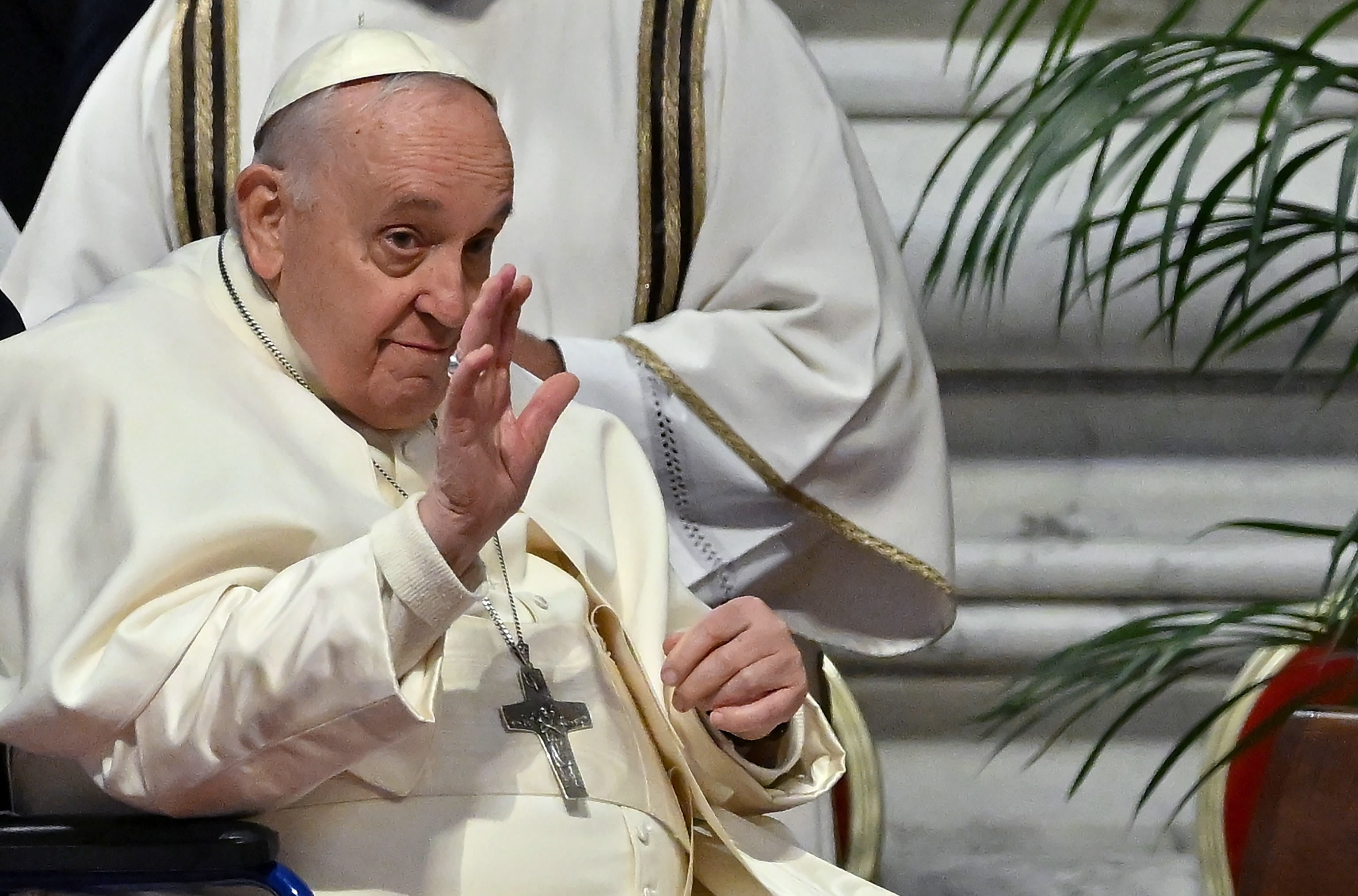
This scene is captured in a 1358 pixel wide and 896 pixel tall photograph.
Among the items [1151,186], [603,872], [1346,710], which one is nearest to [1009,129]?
[1346,710]

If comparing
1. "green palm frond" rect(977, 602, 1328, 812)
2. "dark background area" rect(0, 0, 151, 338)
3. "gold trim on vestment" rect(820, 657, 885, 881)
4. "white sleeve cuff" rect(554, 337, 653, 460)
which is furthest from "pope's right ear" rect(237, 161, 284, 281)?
"dark background area" rect(0, 0, 151, 338)

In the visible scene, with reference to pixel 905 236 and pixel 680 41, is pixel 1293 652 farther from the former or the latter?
pixel 680 41

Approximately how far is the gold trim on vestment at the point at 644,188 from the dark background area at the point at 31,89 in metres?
1.00

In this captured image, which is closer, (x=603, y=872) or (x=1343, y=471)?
(x=603, y=872)

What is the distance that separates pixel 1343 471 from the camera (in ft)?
11.8

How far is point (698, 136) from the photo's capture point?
2.93 metres

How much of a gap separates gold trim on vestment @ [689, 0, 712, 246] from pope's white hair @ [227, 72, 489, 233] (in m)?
0.88

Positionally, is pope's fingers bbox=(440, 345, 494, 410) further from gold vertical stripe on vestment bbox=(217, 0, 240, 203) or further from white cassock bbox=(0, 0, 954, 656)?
gold vertical stripe on vestment bbox=(217, 0, 240, 203)

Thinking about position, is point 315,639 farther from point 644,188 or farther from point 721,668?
point 644,188

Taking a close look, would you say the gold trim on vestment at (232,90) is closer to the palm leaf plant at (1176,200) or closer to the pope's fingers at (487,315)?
the palm leaf plant at (1176,200)

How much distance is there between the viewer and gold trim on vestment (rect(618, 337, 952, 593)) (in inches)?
110

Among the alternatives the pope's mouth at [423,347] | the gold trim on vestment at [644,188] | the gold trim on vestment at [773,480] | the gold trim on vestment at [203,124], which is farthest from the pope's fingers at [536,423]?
the gold trim on vestment at [203,124]

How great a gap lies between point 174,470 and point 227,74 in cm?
118

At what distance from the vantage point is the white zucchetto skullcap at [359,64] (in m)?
2.06
